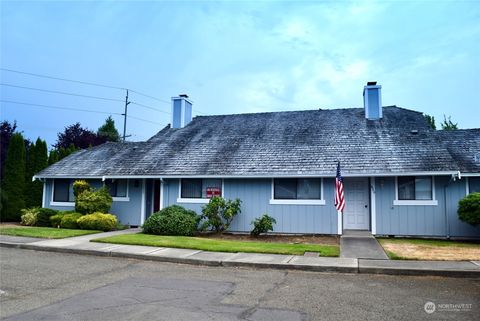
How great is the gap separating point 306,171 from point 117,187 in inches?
377

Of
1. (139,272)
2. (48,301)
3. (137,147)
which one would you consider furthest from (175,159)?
(48,301)

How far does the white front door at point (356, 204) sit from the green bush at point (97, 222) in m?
10.1

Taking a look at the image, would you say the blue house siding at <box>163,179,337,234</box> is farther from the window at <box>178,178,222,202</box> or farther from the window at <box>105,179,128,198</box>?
the window at <box>105,179,128,198</box>

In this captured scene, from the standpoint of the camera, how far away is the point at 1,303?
6.32 meters

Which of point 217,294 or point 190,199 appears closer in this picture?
point 217,294

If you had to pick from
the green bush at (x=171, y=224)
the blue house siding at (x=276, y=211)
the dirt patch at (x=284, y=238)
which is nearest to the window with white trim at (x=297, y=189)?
the blue house siding at (x=276, y=211)

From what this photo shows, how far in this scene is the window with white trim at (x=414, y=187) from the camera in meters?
14.8

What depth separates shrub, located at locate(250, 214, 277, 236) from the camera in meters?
14.6

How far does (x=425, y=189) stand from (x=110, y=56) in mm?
17382

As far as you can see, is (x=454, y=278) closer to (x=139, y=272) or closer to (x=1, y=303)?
(x=139, y=272)

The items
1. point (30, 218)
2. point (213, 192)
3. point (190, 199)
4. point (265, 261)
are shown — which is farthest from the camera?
point (30, 218)

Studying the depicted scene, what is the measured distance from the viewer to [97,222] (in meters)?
16.4

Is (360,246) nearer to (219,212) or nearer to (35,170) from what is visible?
(219,212)

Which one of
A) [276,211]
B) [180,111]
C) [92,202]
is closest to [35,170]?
[92,202]
